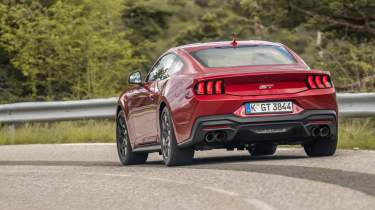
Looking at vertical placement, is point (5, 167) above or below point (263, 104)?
below

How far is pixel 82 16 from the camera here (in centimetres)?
3369

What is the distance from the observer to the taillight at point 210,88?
38.2ft

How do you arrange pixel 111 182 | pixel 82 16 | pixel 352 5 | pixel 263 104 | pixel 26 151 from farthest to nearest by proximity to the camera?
1. pixel 82 16
2. pixel 352 5
3. pixel 26 151
4. pixel 263 104
5. pixel 111 182

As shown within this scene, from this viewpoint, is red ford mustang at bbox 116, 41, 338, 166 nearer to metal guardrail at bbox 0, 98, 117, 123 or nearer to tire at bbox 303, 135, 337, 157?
tire at bbox 303, 135, 337, 157

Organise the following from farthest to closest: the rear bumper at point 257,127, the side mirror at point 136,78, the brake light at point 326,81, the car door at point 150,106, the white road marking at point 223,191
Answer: the side mirror at point 136,78 → the car door at point 150,106 → the brake light at point 326,81 → the rear bumper at point 257,127 → the white road marking at point 223,191

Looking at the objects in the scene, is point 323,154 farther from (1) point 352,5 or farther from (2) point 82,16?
(2) point 82,16

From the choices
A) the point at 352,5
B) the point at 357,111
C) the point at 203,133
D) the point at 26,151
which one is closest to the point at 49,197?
the point at 203,133

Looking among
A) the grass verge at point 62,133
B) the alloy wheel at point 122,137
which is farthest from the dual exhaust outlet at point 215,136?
the grass verge at point 62,133

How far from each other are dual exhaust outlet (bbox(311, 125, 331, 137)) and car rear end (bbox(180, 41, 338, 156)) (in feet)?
0.04

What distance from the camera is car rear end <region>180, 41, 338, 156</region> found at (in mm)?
11609

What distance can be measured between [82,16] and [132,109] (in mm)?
20224

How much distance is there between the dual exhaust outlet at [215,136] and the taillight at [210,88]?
40cm

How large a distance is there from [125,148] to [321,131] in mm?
3142

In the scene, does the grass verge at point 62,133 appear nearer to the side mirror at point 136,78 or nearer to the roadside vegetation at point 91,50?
the roadside vegetation at point 91,50
